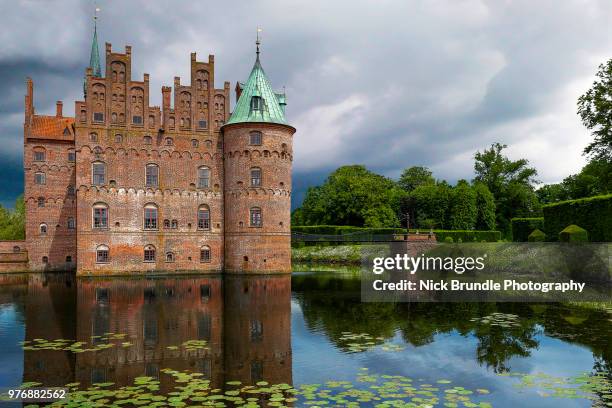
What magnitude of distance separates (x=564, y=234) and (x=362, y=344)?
18.4 m

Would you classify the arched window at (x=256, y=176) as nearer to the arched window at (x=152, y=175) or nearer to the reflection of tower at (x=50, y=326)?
the arched window at (x=152, y=175)

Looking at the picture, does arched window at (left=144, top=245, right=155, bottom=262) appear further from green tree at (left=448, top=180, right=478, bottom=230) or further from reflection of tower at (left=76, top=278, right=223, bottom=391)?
green tree at (left=448, top=180, right=478, bottom=230)

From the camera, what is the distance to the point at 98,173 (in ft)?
101

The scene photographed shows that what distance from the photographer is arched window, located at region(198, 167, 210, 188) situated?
32537 mm

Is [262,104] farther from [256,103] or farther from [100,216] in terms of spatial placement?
[100,216]

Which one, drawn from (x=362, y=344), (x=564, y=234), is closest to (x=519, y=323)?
(x=362, y=344)

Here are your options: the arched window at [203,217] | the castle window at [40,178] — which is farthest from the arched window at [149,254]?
the castle window at [40,178]

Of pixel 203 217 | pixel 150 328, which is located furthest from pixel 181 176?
pixel 150 328

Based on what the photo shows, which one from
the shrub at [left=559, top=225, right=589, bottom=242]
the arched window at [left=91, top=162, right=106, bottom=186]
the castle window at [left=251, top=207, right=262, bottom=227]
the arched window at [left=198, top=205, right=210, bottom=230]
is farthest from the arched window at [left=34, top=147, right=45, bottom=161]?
the shrub at [left=559, top=225, right=589, bottom=242]

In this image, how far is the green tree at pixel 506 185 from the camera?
206ft

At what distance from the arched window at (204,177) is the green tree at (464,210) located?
37.0m

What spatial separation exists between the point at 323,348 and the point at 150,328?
5353 mm

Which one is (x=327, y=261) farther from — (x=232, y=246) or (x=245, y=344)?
(x=245, y=344)

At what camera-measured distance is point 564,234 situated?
25500 millimetres
